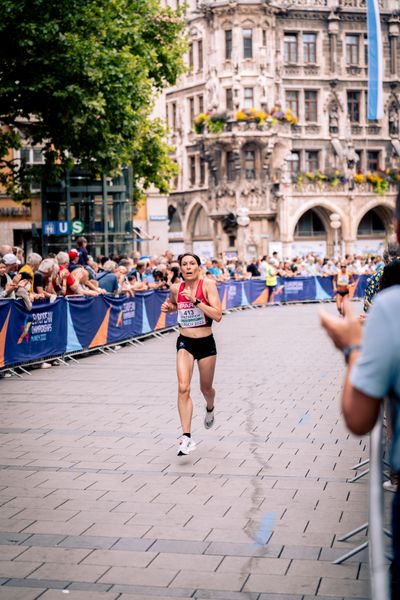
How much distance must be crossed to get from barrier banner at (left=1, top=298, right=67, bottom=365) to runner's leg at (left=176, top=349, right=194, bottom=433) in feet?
21.5

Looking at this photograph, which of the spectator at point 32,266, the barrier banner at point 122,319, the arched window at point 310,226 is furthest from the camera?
the arched window at point 310,226

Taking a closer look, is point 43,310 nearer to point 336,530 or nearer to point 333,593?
point 336,530

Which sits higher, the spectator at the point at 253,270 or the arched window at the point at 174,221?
the arched window at the point at 174,221

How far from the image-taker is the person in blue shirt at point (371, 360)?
322cm

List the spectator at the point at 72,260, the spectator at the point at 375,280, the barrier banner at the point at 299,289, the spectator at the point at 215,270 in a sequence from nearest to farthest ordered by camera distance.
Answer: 1. the spectator at the point at 375,280
2. the spectator at the point at 72,260
3. the spectator at the point at 215,270
4. the barrier banner at the point at 299,289

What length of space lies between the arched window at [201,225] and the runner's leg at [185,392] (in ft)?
199

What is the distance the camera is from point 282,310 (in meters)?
36.2

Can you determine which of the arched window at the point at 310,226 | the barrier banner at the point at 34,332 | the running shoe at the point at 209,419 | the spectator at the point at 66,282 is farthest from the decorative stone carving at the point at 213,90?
the running shoe at the point at 209,419

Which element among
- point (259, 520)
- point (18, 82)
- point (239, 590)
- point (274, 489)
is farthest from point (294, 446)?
point (18, 82)

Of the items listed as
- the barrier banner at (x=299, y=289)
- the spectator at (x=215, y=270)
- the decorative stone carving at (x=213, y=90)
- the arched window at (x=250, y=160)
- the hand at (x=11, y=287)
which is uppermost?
the decorative stone carving at (x=213, y=90)

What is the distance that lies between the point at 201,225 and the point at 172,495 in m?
63.7

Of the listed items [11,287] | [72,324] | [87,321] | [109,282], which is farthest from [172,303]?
[109,282]

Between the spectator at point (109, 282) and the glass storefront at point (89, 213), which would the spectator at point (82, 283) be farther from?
the glass storefront at point (89, 213)

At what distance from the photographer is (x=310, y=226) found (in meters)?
69.9
